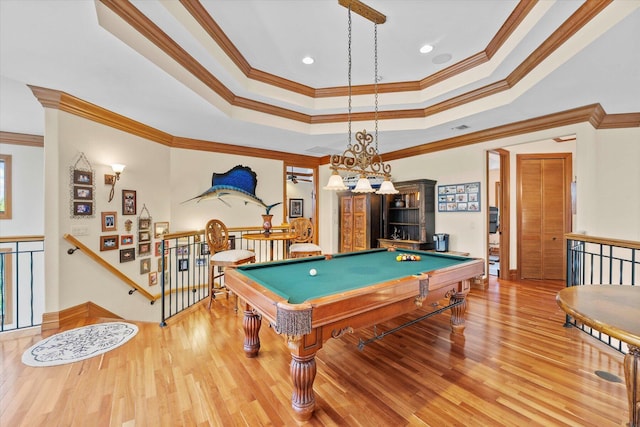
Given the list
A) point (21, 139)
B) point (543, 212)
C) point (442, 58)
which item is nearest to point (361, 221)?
point (442, 58)

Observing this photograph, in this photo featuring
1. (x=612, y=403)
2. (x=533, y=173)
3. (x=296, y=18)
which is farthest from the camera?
(x=533, y=173)

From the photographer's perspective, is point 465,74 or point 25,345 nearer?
point 25,345

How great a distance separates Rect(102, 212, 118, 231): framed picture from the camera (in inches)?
149

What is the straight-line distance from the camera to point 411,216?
600 centimetres

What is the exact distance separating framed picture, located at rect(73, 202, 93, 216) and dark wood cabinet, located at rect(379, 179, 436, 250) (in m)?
5.15

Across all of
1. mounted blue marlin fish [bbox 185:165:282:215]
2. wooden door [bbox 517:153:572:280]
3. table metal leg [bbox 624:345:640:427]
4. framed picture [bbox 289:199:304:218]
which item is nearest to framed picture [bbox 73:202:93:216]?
mounted blue marlin fish [bbox 185:165:282:215]

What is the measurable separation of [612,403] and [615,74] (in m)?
3.04

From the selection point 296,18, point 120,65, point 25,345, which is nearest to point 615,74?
point 296,18

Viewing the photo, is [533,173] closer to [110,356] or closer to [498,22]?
[498,22]

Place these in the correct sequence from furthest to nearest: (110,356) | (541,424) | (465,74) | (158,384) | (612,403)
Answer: (465,74) < (110,356) < (158,384) < (612,403) < (541,424)

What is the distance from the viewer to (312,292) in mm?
1851

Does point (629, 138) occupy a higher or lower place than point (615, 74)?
lower

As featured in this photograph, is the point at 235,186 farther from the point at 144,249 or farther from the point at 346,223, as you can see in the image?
the point at 346,223

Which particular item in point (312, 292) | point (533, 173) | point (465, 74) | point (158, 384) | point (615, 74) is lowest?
point (158, 384)
